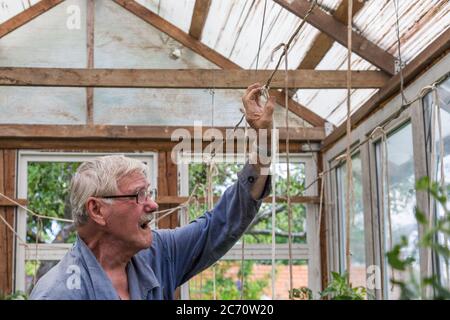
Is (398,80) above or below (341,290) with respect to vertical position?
above

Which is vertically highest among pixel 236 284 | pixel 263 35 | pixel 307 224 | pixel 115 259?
pixel 263 35

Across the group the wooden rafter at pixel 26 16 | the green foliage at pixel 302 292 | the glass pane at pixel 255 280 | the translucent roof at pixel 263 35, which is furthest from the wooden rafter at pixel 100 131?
the glass pane at pixel 255 280

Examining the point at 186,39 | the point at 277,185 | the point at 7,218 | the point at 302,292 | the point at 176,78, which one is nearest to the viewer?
the point at 302,292

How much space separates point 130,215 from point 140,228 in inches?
1.6

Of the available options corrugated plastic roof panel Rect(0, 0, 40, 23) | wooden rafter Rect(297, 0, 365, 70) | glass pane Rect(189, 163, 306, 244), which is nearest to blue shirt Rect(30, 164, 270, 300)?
wooden rafter Rect(297, 0, 365, 70)

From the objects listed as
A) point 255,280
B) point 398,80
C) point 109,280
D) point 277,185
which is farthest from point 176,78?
point 255,280

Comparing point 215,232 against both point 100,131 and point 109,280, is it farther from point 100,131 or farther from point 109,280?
point 100,131

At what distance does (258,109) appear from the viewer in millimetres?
1650

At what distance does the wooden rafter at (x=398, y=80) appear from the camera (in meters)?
4.02

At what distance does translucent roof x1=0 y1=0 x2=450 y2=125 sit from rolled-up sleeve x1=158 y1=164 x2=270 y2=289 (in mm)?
2830

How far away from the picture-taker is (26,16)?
21.3ft

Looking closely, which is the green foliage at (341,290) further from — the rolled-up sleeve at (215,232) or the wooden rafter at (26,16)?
the wooden rafter at (26,16)
